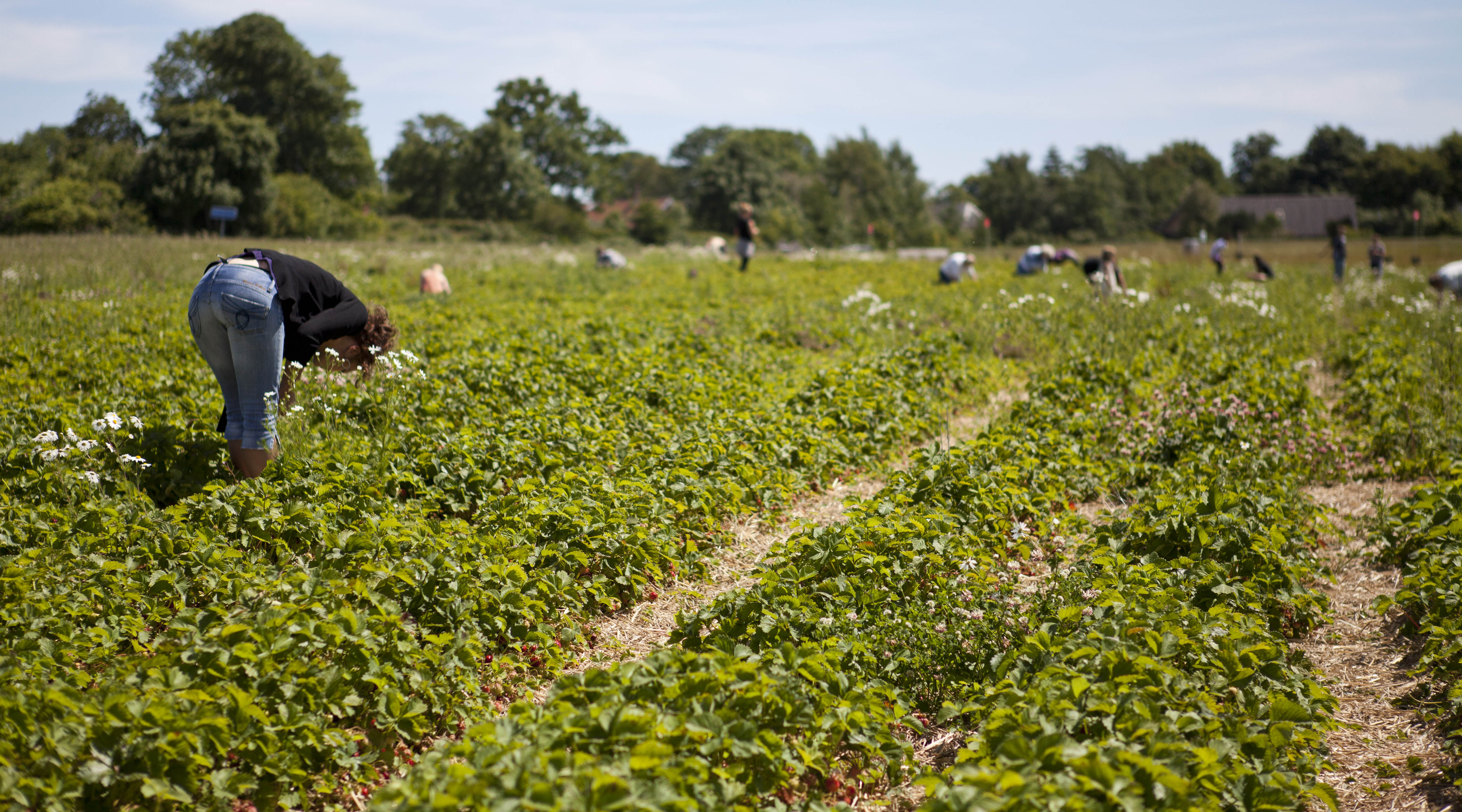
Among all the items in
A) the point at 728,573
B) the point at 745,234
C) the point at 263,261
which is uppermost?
the point at 745,234

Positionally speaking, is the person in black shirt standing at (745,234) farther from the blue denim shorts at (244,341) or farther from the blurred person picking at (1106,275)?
the blue denim shorts at (244,341)

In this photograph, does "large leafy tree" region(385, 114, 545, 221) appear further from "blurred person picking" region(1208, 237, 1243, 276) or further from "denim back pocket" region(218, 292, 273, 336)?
"denim back pocket" region(218, 292, 273, 336)

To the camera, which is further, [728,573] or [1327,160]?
[1327,160]

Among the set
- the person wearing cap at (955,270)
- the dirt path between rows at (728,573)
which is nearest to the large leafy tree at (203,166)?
the person wearing cap at (955,270)

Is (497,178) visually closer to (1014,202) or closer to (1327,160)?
(1014,202)

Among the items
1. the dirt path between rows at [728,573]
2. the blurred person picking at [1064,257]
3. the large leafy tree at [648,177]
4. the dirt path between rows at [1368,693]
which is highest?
the large leafy tree at [648,177]

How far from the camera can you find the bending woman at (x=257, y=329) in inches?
186

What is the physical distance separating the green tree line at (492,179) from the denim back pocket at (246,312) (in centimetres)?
3171

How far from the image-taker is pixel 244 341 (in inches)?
188

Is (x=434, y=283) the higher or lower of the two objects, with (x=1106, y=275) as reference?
higher

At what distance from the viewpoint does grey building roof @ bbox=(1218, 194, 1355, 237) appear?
66875 mm

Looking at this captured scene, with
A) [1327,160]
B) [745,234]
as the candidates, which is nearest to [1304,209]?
[1327,160]

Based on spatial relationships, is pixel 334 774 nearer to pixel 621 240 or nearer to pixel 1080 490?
pixel 1080 490

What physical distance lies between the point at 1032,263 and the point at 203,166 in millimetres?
37186
